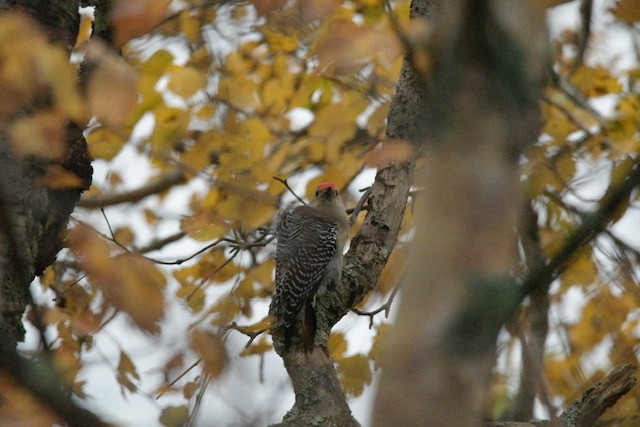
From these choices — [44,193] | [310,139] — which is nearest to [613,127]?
[310,139]

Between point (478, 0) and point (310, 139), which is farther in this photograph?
point (310, 139)

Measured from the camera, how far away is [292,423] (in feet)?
12.2

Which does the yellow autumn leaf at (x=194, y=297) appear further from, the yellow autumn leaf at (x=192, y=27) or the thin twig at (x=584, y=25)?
the thin twig at (x=584, y=25)

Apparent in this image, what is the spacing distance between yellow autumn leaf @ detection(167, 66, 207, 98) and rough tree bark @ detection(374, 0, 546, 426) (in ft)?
11.5

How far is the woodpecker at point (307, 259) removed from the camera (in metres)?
4.41

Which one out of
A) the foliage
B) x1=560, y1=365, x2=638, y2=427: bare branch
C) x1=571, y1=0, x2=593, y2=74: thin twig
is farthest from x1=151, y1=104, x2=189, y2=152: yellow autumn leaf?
x1=560, y1=365, x2=638, y2=427: bare branch

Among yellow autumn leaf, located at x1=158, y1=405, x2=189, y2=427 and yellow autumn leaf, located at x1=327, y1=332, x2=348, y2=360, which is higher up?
yellow autumn leaf, located at x1=327, y1=332, x2=348, y2=360

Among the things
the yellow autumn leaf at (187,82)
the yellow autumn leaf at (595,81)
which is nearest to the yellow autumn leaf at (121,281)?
the yellow autumn leaf at (187,82)

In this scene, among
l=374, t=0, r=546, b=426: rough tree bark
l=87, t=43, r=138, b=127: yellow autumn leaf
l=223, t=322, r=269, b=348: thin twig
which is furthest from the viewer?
l=223, t=322, r=269, b=348: thin twig

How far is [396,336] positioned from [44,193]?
2.88 m

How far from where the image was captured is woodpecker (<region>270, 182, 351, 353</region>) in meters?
4.41

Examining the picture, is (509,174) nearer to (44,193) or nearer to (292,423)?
(292,423)

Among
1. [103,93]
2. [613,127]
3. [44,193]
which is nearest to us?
[103,93]

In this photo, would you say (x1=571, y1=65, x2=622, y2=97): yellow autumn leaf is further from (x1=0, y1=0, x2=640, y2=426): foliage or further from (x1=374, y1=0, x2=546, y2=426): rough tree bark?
(x1=374, y1=0, x2=546, y2=426): rough tree bark
